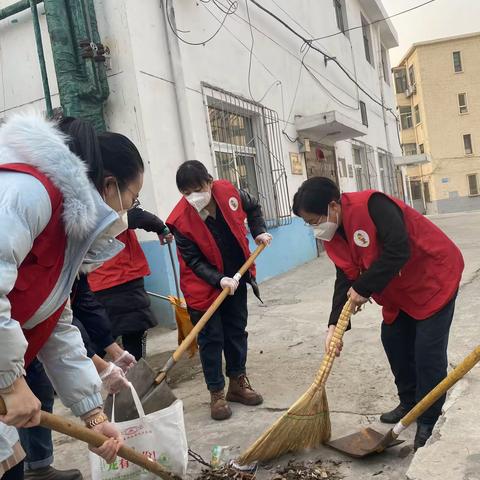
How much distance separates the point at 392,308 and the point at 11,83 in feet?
15.7

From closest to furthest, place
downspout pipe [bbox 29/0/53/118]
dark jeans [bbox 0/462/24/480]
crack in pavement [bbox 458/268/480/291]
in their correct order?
dark jeans [bbox 0/462/24/480], downspout pipe [bbox 29/0/53/118], crack in pavement [bbox 458/268/480/291]

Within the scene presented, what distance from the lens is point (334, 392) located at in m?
2.97

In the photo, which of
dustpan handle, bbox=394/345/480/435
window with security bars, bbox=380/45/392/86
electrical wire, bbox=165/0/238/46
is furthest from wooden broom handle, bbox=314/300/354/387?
window with security bars, bbox=380/45/392/86

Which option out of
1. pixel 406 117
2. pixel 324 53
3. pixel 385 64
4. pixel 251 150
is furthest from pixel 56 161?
pixel 406 117

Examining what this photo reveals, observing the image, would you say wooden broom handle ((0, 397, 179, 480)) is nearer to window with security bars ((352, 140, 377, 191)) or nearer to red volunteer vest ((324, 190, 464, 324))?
red volunteer vest ((324, 190, 464, 324))

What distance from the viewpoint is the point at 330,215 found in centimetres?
229

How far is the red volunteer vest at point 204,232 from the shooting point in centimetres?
296

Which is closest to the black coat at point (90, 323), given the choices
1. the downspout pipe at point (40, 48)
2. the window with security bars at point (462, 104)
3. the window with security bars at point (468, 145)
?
the downspout pipe at point (40, 48)

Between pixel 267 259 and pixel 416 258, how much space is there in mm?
4755

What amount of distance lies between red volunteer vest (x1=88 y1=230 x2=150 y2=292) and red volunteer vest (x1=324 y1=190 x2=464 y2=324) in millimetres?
1609

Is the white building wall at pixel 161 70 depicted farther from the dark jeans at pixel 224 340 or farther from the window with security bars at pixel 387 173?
the window with security bars at pixel 387 173

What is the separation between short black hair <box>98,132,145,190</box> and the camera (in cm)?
144

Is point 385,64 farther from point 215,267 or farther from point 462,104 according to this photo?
point 215,267

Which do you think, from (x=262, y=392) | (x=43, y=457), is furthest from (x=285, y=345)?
(x=43, y=457)
